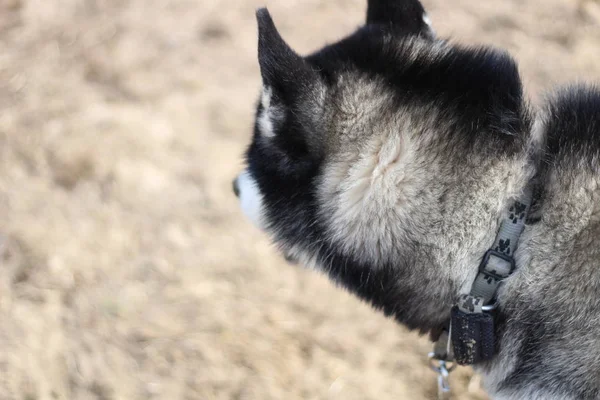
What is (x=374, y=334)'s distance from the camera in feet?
8.54

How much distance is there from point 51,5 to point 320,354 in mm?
3393

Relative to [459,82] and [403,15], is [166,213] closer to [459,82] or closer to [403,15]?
[403,15]

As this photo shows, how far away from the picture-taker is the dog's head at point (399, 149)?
1.41 meters

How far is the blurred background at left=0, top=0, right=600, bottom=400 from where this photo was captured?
253cm

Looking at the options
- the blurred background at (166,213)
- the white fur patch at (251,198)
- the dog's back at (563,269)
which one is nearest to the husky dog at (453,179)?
the dog's back at (563,269)

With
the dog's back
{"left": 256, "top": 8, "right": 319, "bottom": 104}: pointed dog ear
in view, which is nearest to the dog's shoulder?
the dog's back

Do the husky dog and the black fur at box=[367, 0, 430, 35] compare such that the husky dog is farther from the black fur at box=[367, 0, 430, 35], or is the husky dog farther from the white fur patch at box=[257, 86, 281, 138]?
the black fur at box=[367, 0, 430, 35]

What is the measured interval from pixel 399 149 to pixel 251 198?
800 mm

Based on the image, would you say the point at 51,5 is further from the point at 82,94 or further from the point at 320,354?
the point at 320,354

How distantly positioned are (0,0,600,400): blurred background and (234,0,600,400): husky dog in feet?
3.18

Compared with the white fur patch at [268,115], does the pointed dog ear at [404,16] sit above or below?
above

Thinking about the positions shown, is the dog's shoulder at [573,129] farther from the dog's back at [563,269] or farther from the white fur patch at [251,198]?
the white fur patch at [251,198]

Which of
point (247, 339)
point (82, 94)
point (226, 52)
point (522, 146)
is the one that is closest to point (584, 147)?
point (522, 146)

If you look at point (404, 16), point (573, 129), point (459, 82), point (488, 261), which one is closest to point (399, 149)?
point (459, 82)
